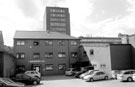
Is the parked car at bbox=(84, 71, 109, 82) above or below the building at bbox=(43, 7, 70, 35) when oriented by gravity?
below

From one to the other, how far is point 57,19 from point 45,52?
64623 millimetres

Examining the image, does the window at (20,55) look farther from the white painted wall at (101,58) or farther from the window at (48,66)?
the white painted wall at (101,58)

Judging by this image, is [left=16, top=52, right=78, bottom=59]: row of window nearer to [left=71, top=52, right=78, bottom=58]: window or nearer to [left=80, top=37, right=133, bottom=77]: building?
[left=71, top=52, right=78, bottom=58]: window

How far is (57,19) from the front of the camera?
102m

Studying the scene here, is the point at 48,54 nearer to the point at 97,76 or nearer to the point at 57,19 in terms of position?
the point at 97,76

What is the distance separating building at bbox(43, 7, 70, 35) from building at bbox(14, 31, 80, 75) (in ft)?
193

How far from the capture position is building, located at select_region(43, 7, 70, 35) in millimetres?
100000

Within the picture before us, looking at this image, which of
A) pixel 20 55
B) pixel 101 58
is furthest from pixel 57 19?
pixel 101 58

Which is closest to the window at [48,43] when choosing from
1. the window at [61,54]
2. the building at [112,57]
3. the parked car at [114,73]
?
the window at [61,54]

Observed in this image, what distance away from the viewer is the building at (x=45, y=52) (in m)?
37.9

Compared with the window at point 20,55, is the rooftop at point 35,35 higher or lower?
higher

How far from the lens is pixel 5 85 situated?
47.1 feet

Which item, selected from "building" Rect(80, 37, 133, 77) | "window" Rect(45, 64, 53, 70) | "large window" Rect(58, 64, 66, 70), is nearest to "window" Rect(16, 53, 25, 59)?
"window" Rect(45, 64, 53, 70)

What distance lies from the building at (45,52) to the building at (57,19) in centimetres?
5891
